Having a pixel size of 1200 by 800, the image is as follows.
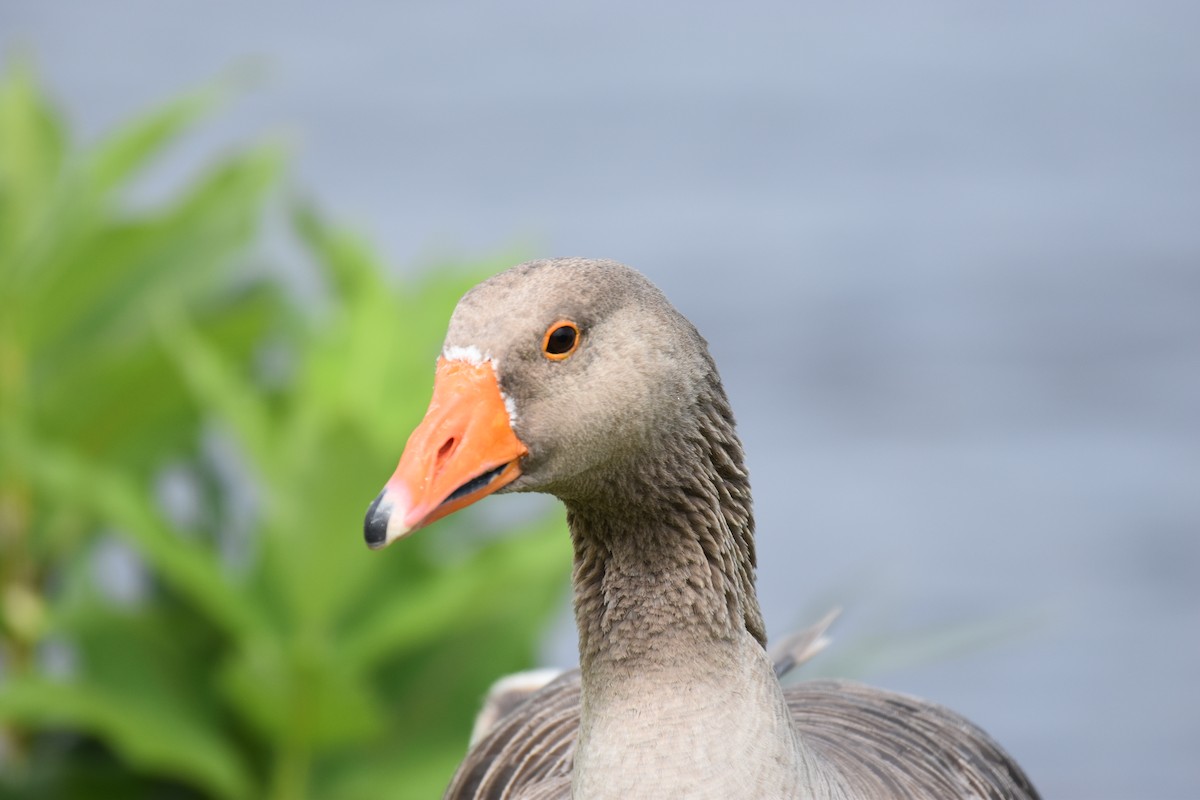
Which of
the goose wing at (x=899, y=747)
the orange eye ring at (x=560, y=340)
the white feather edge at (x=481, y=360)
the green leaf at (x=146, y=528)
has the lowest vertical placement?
the goose wing at (x=899, y=747)

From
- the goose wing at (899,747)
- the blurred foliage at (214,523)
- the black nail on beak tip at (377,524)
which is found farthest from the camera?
the blurred foliage at (214,523)

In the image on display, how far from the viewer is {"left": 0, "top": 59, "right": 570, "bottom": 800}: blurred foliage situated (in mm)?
4258

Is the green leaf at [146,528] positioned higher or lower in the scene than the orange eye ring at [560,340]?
higher

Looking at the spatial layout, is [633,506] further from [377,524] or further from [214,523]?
[214,523]

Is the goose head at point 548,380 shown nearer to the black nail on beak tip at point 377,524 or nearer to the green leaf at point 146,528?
the black nail on beak tip at point 377,524

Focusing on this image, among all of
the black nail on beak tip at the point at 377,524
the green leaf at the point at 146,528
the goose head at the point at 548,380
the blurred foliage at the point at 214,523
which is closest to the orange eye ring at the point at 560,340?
the goose head at the point at 548,380

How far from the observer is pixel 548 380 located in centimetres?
239

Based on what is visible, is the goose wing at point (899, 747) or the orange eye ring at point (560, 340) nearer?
the orange eye ring at point (560, 340)

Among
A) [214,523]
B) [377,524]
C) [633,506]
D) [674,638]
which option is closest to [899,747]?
[674,638]

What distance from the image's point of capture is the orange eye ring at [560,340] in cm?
238

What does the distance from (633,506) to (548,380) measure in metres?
0.28

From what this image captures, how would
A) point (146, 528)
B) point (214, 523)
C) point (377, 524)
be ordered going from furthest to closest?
1. point (214, 523)
2. point (146, 528)
3. point (377, 524)

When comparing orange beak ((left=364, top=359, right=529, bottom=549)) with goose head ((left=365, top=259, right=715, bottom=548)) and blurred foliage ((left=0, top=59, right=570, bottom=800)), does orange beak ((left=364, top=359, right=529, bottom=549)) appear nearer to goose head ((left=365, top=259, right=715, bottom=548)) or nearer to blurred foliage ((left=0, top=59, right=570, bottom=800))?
goose head ((left=365, top=259, right=715, bottom=548))

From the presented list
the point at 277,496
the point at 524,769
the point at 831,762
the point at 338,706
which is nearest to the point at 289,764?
the point at 338,706
